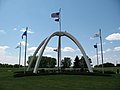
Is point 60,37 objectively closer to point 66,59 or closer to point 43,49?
point 43,49

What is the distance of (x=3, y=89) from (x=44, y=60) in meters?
84.0

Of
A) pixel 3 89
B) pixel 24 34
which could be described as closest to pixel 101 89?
pixel 3 89

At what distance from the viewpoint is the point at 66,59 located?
103 meters

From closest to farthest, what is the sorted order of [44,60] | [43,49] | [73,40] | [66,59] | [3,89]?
1. [3,89]
2. [43,49]
3. [73,40]
4. [44,60]
5. [66,59]

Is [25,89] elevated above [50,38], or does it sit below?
below

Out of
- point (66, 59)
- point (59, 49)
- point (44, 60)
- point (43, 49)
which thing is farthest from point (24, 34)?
point (66, 59)

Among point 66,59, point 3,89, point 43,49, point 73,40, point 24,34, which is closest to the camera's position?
point 3,89

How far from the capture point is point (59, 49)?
1393 inches

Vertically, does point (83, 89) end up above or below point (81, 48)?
below

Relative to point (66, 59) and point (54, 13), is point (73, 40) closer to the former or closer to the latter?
point (54, 13)

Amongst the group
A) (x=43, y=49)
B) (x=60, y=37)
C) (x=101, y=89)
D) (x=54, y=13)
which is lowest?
(x=101, y=89)

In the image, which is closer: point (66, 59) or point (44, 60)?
point (44, 60)

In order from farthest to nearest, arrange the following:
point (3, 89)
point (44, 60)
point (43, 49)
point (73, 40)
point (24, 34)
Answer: point (44, 60) < point (73, 40) < point (43, 49) < point (24, 34) < point (3, 89)

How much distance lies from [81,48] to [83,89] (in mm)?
23366
